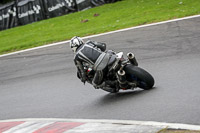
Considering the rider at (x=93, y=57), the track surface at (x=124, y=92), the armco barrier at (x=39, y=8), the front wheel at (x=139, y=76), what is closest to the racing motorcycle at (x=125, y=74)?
the front wheel at (x=139, y=76)

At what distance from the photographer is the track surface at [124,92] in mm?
7020

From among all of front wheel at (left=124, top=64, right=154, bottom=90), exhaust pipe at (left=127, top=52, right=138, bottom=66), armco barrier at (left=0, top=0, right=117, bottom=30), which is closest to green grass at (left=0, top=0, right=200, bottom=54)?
armco barrier at (left=0, top=0, right=117, bottom=30)

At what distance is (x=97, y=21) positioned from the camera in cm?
1984

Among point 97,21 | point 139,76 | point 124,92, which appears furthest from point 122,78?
point 97,21

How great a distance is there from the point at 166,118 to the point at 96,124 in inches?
46.6

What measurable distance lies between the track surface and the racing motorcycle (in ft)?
0.84

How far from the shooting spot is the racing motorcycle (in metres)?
7.74

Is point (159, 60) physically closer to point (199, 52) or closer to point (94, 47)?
point (199, 52)

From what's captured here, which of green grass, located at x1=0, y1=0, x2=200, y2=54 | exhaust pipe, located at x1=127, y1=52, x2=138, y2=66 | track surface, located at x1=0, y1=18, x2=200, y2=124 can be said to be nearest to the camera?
track surface, located at x1=0, y1=18, x2=200, y2=124

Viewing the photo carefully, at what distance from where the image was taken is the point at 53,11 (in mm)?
24109

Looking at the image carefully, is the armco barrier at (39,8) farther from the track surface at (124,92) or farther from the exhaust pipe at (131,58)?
the exhaust pipe at (131,58)

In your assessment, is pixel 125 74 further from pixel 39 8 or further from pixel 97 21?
pixel 39 8

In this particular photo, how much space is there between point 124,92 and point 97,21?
11471 mm

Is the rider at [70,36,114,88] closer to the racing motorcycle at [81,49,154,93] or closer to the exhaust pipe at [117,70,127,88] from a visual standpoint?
the racing motorcycle at [81,49,154,93]
